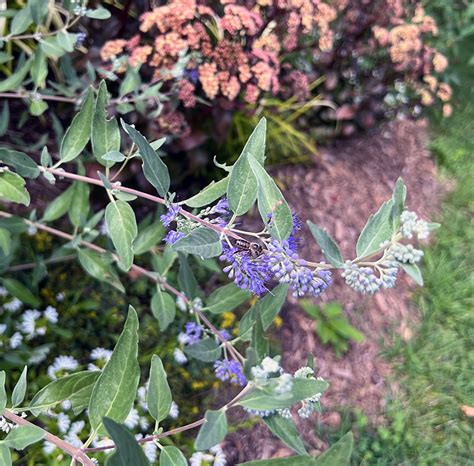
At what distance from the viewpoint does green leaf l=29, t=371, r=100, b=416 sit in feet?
2.95

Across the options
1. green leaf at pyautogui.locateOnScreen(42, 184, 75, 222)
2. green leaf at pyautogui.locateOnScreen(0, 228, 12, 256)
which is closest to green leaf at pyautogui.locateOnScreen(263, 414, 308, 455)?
green leaf at pyautogui.locateOnScreen(0, 228, 12, 256)

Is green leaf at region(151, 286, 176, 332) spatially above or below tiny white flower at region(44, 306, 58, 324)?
above

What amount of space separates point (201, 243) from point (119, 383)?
229 millimetres

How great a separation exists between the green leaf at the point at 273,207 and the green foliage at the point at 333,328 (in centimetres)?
124

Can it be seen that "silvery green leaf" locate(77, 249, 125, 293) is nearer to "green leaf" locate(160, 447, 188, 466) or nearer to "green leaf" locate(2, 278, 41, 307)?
"green leaf" locate(2, 278, 41, 307)

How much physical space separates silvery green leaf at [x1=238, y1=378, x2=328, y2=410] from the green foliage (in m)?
1.22

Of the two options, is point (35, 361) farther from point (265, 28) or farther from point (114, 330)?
point (265, 28)

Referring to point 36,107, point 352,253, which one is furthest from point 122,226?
point 352,253

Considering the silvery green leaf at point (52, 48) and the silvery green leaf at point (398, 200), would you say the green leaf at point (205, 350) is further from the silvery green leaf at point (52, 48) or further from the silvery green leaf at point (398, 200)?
the silvery green leaf at point (52, 48)

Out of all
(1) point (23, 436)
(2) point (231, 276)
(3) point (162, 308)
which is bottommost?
(3) point (162, 308)

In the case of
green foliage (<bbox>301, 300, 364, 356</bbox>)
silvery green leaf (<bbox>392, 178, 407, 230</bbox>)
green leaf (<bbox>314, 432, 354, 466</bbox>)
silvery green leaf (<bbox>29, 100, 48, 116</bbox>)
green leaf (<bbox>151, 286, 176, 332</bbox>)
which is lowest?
green foliage (<bbox>301, 300, 364, 356</bbox>)

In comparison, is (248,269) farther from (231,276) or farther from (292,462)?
(292,462)

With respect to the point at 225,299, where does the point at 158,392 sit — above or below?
above

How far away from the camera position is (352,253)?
88.4 inches
